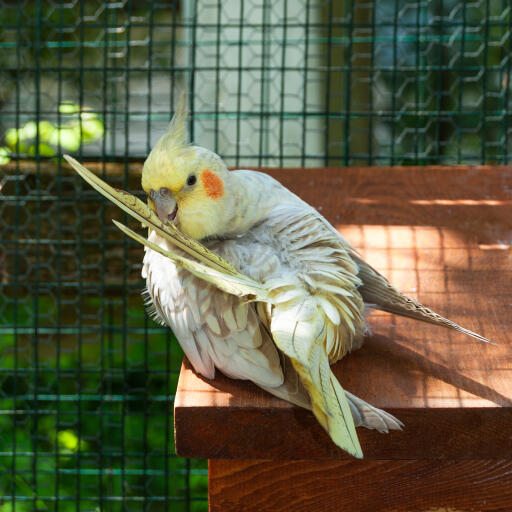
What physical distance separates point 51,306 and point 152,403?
673 mm

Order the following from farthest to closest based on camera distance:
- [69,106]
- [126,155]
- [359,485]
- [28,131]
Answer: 1. [28,131]
2. [69,106]
3. [126,155]
4. [359,485]

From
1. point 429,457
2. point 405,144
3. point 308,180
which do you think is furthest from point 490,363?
point 405,144

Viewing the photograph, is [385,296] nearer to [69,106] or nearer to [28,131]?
[69,106]

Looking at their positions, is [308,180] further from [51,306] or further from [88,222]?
[51,306]

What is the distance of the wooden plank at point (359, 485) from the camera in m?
1.09

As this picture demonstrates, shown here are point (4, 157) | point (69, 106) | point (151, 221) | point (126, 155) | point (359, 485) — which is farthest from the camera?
point (69, 106)

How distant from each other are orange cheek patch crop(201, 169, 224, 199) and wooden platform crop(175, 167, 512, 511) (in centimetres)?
29

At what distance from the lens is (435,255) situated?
1.42 m

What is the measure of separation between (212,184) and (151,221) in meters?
0.25

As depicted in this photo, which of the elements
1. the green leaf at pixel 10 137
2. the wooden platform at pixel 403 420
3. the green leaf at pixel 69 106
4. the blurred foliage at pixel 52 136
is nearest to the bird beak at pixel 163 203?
the wooden platform at pixel 403 420

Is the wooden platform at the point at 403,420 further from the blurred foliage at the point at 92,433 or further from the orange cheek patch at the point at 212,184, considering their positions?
the blurred foliage at the point at 92,433

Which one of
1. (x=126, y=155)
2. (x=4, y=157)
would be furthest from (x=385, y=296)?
(x=4, y=157)

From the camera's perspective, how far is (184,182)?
1.17 metres

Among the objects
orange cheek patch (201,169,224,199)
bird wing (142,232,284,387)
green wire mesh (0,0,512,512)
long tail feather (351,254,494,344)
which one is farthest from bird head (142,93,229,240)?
green wire mesh (0,0,512,512)
